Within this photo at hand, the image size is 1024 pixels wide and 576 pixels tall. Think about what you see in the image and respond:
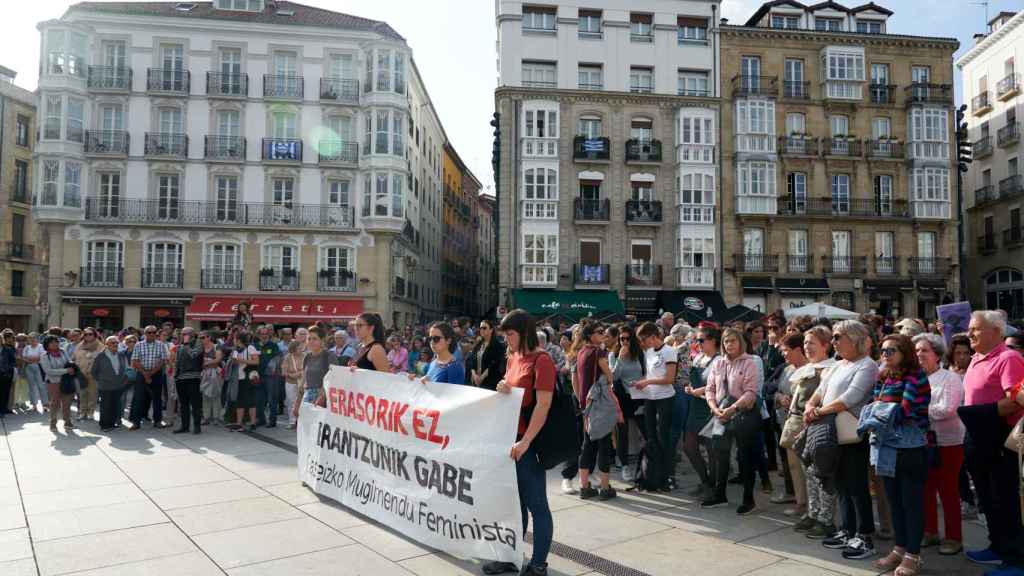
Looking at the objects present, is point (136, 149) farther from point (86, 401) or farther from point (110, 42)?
point (86, 401)

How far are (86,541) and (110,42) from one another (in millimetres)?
35237

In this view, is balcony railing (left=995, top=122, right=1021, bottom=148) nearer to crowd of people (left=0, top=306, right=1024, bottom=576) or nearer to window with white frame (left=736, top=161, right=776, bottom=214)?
window with white frame (left=736, top=161, right=776, bottom=214)

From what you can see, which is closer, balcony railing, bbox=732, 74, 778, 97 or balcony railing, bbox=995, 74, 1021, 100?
balcony railing, bbox=732, 74, 778, 97

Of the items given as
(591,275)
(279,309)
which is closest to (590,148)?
(591,275)

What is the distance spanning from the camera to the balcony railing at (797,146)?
34.4 metres

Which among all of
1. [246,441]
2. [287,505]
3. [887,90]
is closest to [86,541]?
[287,505]

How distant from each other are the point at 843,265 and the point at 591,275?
42.2ft

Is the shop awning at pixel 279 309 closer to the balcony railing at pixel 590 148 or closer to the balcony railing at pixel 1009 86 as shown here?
the balcony railing at pixel 590 148

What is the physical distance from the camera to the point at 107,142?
33.4 m

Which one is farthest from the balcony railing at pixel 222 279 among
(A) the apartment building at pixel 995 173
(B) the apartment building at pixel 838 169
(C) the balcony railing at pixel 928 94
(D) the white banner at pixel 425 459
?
(A) the apartment building at pixel 995 173

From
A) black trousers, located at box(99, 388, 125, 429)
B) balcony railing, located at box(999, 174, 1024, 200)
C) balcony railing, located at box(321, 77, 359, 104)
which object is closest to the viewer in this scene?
black trousers, located at box(99, 388, 125, 429)

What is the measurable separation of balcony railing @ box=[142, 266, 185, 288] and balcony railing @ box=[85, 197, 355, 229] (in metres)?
2.31

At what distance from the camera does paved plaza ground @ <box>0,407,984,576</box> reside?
17.3 ft

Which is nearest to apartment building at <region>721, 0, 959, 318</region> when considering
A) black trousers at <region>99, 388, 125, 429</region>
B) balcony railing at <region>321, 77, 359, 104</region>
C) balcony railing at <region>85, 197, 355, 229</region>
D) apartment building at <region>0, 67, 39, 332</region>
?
balcony railing at <region>321, 77, 359, 104</region>
